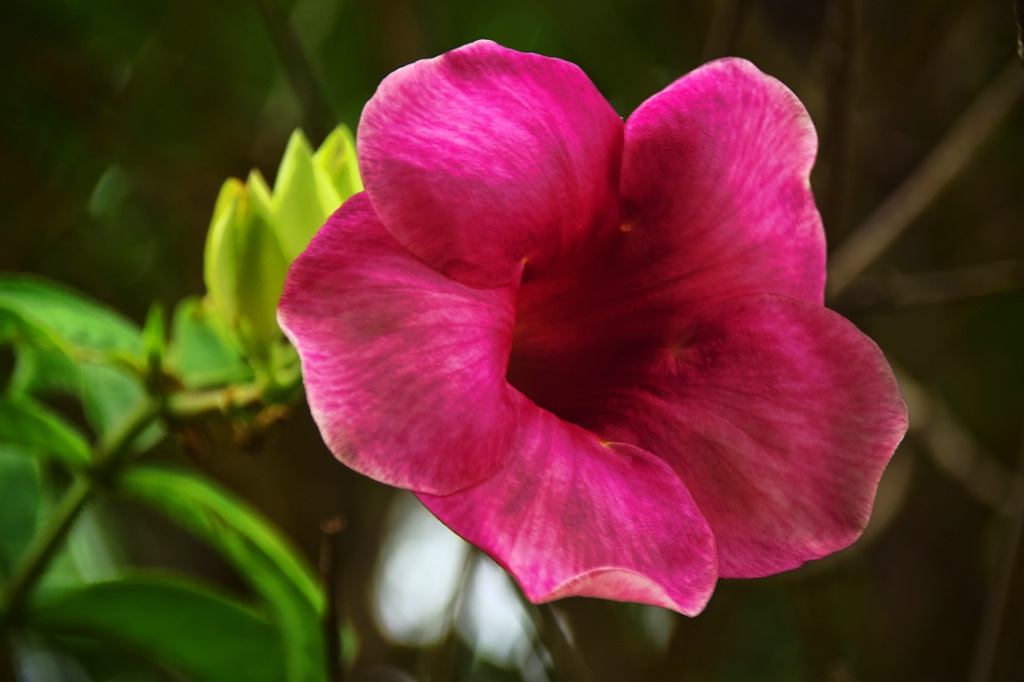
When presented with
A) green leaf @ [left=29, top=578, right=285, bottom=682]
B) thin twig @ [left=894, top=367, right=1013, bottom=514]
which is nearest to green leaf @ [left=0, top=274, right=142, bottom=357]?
green leaf @ [left=29, top=578, right=285, bottom=682]

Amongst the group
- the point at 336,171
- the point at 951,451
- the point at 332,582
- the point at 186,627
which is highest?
the point at 336,171

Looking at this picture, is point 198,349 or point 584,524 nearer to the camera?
point 584,524

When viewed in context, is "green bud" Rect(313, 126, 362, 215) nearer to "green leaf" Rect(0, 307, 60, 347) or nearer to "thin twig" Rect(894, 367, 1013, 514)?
"green leaf" Rect(0, 307, 60, 347)

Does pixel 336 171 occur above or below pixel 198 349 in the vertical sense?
above

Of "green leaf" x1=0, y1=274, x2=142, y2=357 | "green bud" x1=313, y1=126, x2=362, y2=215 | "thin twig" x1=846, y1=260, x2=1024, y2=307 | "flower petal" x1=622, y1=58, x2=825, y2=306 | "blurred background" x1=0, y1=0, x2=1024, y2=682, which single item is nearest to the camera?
"flower petal" x1=622, y1=58, x2=825, y2=306

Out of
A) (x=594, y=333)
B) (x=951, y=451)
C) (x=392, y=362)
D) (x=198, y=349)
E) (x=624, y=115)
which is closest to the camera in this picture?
(x=392, y=362)

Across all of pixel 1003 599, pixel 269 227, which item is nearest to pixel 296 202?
pixel 269 227

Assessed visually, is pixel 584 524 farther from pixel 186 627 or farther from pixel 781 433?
pixel 186 627

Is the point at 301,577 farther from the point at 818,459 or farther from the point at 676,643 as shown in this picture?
the point at 818,459
